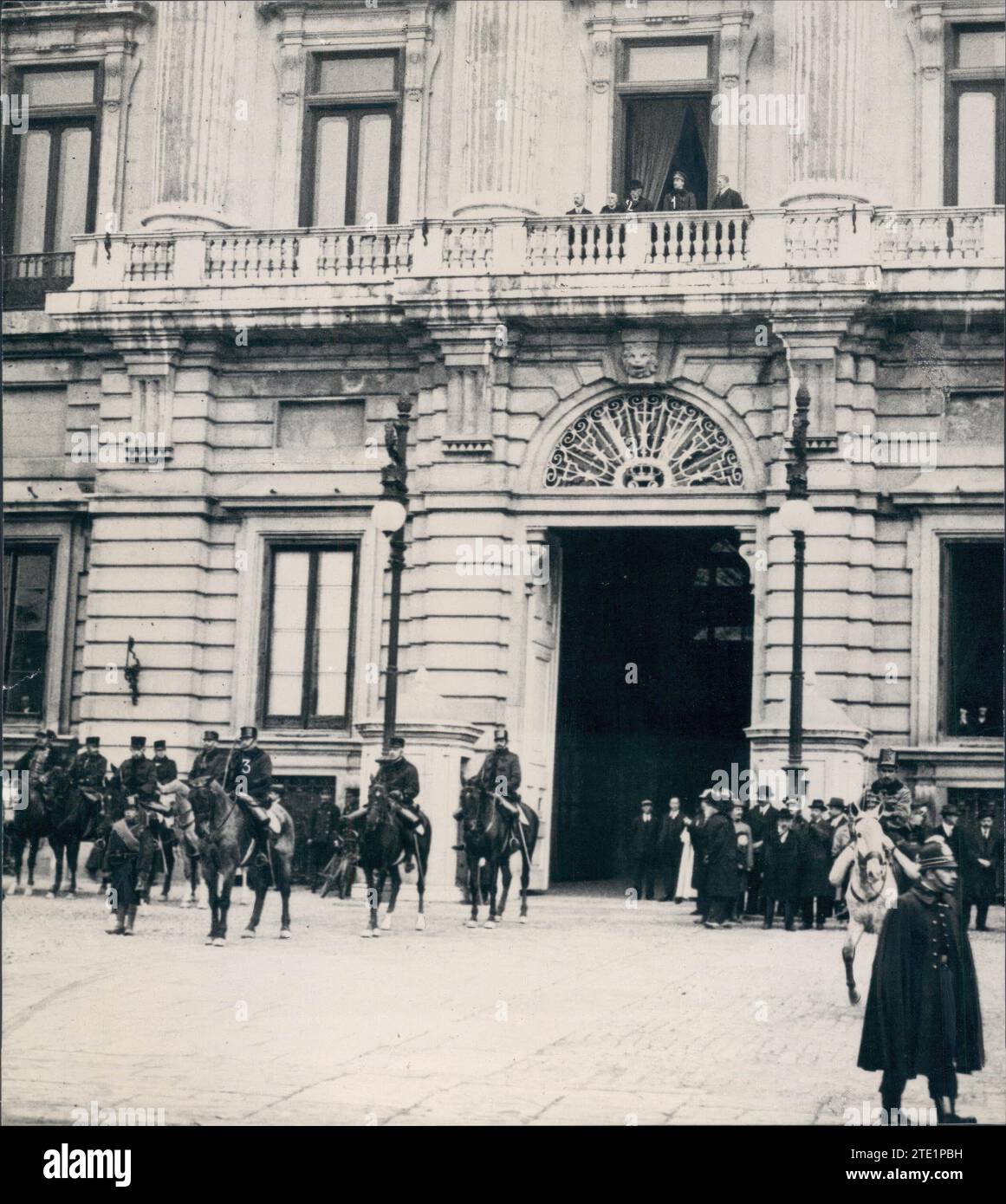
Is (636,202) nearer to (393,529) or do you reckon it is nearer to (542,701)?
(542,701)

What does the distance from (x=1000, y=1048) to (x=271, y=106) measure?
2215 cm

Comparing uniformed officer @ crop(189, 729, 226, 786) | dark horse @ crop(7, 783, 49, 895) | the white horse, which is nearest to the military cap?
the white horse

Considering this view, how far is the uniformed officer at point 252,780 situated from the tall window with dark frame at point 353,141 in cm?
1275

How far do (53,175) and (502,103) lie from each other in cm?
701

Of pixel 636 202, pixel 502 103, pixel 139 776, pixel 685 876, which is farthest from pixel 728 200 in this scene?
pixel 139 776

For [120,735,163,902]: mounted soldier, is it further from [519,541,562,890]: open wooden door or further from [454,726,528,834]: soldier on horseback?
[519,541,562,890]: open wooden door

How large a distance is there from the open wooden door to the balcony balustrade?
183 inches

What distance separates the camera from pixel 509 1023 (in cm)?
1504

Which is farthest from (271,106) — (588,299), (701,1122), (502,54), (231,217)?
(701,1122)

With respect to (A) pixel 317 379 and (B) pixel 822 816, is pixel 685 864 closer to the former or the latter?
(B) pixel 822 816

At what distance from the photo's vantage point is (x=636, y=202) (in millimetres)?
30625

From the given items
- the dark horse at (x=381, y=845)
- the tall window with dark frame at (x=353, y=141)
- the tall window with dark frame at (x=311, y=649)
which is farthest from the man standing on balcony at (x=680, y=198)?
the dark horse at (x=381, y=845)

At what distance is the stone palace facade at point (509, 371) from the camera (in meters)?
29.1
